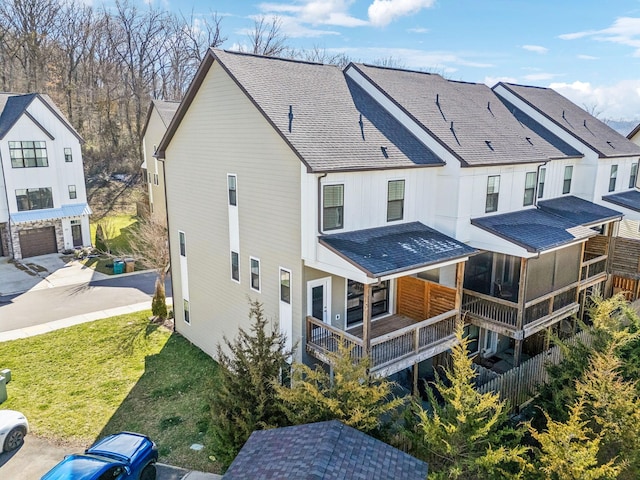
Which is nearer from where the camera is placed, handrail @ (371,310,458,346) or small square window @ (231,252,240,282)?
handrail @ (371,310,458,346)

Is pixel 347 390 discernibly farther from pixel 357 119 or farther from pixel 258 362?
pixel 357 119

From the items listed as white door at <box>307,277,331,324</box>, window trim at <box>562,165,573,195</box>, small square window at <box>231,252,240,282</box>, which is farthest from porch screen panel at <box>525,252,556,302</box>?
small square window at <box>231,252,240,282</box>

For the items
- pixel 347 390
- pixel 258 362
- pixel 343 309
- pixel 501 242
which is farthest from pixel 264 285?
pixel 501 242

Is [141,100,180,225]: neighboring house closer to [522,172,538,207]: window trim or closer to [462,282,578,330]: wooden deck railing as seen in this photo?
[462,282,578,330]: wooden deck railing

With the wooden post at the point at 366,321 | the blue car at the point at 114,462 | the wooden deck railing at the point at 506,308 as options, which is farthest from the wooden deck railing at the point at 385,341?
the blue car at the point at 114,462

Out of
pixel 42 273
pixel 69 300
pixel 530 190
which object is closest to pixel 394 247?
pixel 530 190

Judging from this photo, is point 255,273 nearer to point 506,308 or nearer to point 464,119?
point 506,308
